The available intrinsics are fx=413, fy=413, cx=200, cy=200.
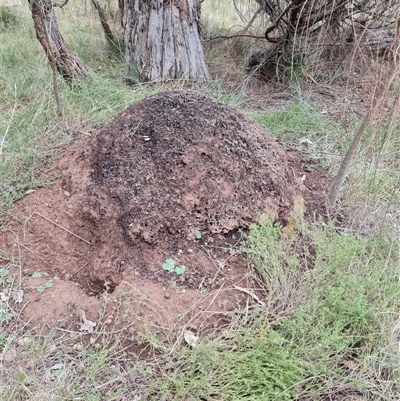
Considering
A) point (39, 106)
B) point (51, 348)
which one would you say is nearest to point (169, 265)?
point (51, 348)

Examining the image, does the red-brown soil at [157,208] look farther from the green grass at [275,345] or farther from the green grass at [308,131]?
the green grass at [308,131]

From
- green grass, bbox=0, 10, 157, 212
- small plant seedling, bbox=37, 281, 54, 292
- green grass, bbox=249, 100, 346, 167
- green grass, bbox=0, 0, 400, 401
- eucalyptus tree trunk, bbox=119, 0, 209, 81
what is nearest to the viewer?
green grass, bbox=0, 0, 400, 401

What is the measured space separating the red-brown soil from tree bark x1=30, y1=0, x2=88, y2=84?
39.4 inches

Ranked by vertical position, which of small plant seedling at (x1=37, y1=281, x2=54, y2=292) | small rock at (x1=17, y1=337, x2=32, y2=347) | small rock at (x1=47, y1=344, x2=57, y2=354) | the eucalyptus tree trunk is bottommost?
small rock at (x1=47, y1=344, x2=57, y2=354)

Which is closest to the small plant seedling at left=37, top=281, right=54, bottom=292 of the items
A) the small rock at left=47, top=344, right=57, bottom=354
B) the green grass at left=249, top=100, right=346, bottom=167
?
the small rock at left=47, top=344, right=57, bottom=354

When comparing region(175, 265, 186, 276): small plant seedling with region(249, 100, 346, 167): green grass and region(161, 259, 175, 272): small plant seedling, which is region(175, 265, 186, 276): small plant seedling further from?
region(249, 100, 346, 167): green grass

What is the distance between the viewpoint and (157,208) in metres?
1.86

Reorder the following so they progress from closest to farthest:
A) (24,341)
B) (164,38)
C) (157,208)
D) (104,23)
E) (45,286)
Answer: (24,341)
(45,286)
(157,208)
(164,38)
(104,23)

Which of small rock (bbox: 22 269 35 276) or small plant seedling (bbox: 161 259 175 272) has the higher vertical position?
small plant seedling (bbox: 161 259 175 272)

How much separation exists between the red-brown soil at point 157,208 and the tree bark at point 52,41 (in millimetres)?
1001

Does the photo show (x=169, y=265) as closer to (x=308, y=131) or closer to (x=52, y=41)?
(x=308, y=131)

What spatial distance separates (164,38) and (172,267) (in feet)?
7.95

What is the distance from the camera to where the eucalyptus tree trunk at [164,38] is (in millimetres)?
3445

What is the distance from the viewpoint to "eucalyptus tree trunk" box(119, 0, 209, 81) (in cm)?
345
